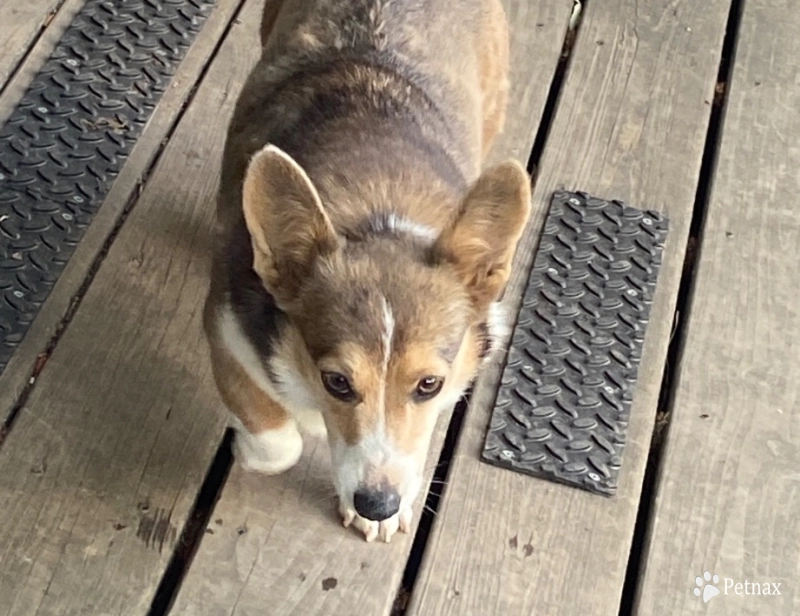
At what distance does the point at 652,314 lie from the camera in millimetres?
2592

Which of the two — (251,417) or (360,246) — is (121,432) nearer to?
(251,417)

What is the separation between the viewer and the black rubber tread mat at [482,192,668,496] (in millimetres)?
2338

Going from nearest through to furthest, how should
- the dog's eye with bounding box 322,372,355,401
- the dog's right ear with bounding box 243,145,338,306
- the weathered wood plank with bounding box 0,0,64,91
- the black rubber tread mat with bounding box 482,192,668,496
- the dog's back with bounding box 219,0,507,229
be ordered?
the dog's right ear with bounding box 243,145,338,306 < the dog's eye with bounding box 322,372,355,401 < the dog's back with bounding box 219,0,507,229 < the black rubber tread mat with bounding box 482,192,668,496 < the weathered wood plank with bounding box 0,0,64,91

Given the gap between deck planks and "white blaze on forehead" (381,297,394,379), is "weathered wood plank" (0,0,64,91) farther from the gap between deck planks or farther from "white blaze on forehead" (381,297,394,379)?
the gap between deck planks

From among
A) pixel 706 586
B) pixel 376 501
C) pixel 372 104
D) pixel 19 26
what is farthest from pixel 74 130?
pixel 706 586

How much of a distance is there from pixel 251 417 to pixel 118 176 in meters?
0.94

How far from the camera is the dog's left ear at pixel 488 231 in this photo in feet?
5.61

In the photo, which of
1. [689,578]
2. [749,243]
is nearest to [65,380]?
[689,578]

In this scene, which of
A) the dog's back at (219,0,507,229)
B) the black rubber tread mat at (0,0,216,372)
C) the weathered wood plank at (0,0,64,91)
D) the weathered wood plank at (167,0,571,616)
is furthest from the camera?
the weathered wood plank at (0,0,64,91)

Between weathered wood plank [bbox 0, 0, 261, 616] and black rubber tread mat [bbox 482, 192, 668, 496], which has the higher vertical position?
black rubber tread mat [bbox 482, 192, 668, 496]

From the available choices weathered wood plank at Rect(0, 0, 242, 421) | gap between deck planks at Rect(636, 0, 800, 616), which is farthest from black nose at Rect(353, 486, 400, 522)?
weathered wood plank at Rect(0, 0, 242, 421)

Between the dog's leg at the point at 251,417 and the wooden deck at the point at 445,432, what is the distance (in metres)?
0.07

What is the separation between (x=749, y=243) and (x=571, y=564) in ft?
3.46

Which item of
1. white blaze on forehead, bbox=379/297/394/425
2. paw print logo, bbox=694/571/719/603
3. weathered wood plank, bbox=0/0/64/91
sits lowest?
paw print logo, bbox=694/571/719/603
